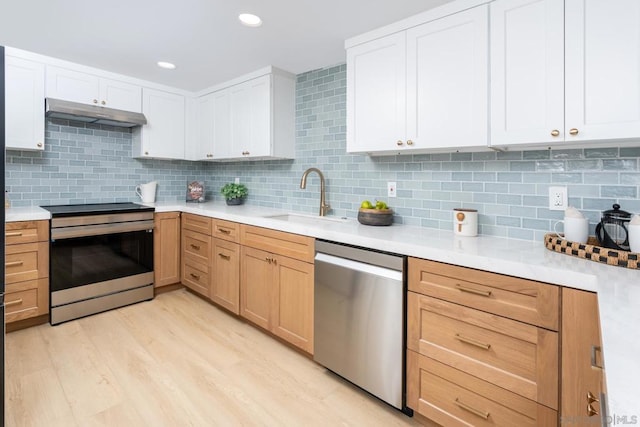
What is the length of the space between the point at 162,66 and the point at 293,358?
2.74 meters

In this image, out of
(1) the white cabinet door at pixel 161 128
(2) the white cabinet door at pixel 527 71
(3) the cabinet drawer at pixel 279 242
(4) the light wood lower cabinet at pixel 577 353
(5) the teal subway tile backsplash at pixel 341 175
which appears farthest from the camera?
(1) the white cabinet door at pixel 161 128

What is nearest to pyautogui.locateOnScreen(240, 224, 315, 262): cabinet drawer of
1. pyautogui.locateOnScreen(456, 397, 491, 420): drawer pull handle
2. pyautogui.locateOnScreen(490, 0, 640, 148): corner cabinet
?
pyautogui.locateOnScreen(456, 397, 491, 420): drawer pull handle

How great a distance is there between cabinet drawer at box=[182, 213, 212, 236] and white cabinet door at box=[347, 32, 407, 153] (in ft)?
5.17

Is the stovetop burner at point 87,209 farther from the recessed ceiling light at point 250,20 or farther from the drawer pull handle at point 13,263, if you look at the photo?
the recessed ceiling light at point 250,20

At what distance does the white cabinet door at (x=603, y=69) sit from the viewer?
141 cm

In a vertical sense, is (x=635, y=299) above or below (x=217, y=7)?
below

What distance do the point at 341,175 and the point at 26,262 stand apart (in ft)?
8.44

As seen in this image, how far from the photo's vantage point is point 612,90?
1.45 metres

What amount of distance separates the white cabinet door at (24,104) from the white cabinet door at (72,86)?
69 mm

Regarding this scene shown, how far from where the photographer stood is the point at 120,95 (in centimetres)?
341

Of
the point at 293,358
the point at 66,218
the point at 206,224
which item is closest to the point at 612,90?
the point at 293,358

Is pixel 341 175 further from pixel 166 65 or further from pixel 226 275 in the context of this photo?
pixel 166 65

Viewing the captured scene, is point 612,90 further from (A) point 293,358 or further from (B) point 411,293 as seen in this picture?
(A) point 293,358

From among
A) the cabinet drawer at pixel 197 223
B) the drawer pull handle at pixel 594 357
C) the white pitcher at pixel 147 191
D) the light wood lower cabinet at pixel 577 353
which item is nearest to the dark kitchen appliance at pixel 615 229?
the light wood lower cabinet at pixel 577 353
